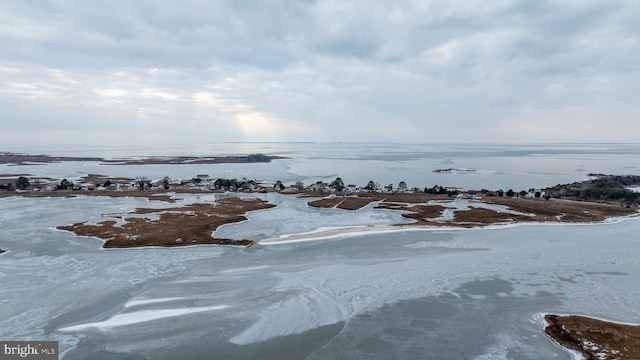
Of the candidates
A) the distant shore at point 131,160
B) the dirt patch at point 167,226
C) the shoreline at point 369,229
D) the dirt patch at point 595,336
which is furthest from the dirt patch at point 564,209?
the distant shore at point 131,160

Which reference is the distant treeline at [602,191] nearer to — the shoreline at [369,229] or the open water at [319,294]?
the shoreline at [369,229]

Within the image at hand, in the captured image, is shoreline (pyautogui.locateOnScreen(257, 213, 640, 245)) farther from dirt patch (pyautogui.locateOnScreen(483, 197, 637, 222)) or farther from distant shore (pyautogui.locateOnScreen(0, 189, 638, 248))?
dirt patch (pyautogui.locateOnScreen(483, 197, 637, 222))

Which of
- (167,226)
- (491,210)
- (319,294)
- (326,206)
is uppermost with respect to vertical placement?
(167,226)

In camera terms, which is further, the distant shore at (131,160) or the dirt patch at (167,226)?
the distant shore at (131,160)

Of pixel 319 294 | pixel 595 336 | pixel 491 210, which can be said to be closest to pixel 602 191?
pixel 491 210

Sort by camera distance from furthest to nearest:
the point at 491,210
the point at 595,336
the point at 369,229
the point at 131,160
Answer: the point at 131,160
the point at 491,210
the point at 369,229
the point at 595,336

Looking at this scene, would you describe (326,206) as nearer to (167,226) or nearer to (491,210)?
(491,210)

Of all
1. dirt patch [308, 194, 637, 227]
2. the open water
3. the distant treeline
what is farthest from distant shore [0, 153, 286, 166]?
the distant treeline
